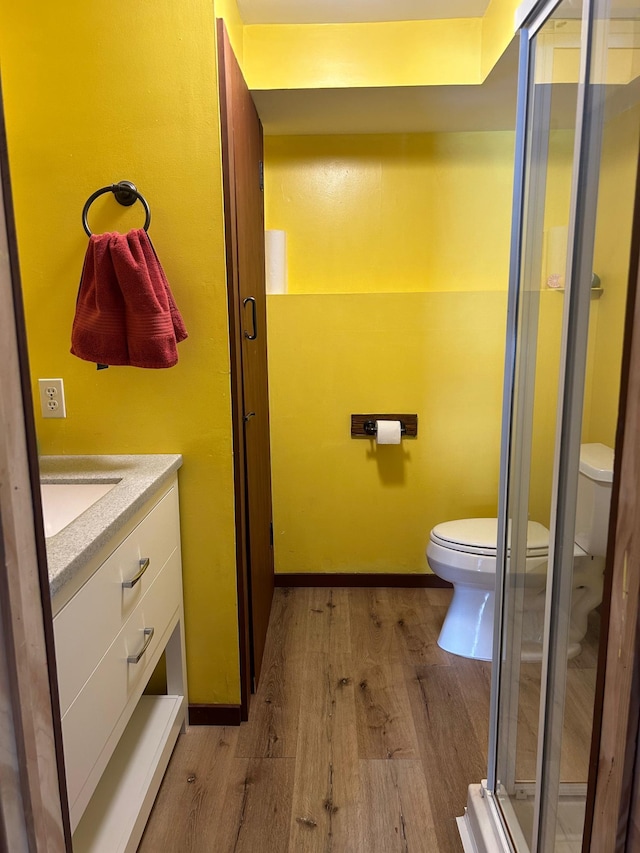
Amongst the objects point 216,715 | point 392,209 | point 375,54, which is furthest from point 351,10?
point 216,715

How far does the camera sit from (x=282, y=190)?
266 cm

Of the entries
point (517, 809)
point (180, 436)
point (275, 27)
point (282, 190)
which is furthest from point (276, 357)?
point (517, 809)

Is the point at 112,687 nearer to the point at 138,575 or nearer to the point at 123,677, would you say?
the point at 123,677

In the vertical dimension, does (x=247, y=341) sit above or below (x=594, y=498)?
above

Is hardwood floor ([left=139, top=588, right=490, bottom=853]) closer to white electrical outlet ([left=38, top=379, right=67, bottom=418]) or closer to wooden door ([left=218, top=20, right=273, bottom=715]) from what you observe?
wooden door ([left=218, top=20, right=273, bottom=715])

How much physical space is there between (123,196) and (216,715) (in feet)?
5.32

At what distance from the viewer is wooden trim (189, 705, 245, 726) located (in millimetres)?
1947

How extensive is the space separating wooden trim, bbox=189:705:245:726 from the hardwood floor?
0.03 metres

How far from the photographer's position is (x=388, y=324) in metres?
2.66

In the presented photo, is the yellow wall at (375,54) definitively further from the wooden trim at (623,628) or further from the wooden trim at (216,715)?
the wooden trim at (216,715)

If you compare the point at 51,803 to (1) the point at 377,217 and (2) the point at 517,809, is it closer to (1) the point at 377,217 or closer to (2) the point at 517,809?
(2) the point at 517,809

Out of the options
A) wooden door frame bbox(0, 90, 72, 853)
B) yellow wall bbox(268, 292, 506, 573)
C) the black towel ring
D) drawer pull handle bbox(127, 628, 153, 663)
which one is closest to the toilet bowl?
yellow wall bbox(268, 292, 506, 573)

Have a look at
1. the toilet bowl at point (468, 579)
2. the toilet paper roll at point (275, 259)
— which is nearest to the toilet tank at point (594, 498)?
the toilet bowl at point (468, 579)

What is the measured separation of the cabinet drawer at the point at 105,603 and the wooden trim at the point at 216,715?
587mm
